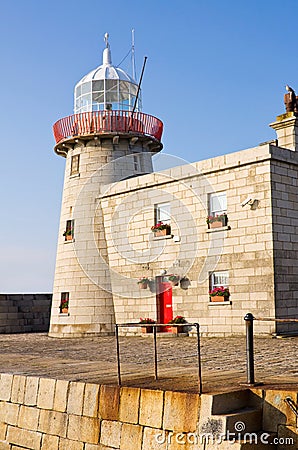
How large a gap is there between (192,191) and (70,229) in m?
5.40

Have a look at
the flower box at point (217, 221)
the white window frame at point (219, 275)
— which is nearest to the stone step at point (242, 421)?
the white window frame at point (219, 275)

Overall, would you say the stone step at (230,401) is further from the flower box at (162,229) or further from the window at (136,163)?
the window at (136,163)

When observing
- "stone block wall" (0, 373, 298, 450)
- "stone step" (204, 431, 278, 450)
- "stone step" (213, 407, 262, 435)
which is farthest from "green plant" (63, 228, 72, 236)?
"stone step" (204, 431, 278, 450)

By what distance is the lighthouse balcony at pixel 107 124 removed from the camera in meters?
20.3

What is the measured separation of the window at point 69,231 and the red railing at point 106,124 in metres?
3.10

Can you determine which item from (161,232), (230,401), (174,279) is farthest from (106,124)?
(230,401)

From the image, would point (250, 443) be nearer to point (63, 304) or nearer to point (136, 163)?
point (63, 304)

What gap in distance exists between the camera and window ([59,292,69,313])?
20.5m

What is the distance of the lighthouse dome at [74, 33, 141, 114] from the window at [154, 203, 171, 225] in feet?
14.3

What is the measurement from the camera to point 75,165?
21.3 m

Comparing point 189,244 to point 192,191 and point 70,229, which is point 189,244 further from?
point 70,229

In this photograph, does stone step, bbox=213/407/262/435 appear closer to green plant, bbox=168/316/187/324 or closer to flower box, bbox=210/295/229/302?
flower box, bbox=210/295/229/302

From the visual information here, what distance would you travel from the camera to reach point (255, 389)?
6039 millimetres

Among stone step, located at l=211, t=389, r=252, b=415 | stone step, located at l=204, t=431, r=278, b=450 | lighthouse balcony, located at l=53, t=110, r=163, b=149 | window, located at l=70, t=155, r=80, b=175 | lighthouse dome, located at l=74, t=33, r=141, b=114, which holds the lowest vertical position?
stone step, located at l=204, t=431, r=278, b=450
